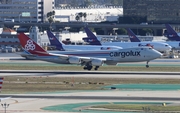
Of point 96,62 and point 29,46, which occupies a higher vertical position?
point 29,46

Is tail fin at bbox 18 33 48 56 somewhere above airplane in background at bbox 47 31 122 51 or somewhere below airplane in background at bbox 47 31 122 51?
above

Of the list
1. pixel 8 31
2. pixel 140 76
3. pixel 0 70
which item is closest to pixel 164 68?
pixel 140 76

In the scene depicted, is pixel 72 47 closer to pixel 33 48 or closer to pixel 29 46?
pixel 29 46

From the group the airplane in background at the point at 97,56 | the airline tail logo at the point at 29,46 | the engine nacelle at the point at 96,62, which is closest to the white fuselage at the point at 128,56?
the airplane in background at the point at 97,56

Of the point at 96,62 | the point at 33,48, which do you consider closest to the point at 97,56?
the point at 96,62

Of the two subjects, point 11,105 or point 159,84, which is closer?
point 11,105

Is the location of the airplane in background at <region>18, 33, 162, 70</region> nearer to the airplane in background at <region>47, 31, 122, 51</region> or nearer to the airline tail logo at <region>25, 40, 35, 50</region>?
the airline tail logo at <region>25, 40, 35, 50</region>

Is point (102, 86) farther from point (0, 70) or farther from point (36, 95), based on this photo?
point (0, 70)

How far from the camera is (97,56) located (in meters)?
88.9

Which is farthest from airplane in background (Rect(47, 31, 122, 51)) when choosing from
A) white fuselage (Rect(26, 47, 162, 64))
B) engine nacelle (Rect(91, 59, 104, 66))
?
engine nacelle (Rect(91, 59, 104, 66))

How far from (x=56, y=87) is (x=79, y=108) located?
15289 mm

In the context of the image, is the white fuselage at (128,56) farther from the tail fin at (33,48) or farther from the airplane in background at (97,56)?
the tail fin at (33,48)

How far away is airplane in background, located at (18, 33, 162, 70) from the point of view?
86.9 metres

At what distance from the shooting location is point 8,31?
178 m
